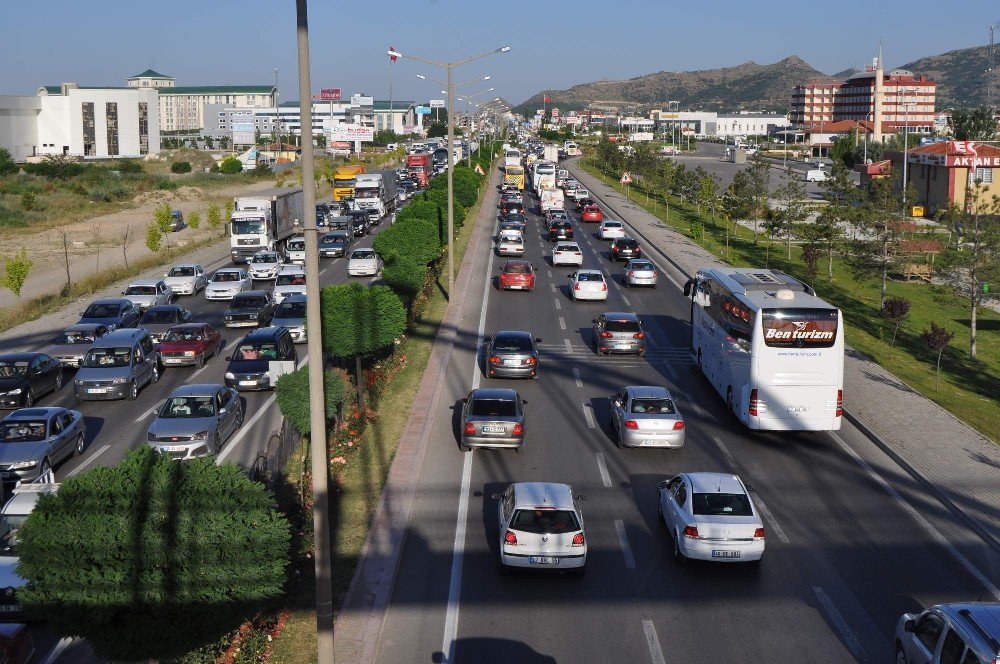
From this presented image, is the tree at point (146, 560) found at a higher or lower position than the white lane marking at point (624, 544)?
higher

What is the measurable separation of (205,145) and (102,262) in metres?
142

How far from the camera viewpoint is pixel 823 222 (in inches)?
1817

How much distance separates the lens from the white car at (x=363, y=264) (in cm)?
4712

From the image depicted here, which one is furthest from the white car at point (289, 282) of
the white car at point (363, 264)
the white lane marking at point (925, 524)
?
the white lane marking at point (925, 524)

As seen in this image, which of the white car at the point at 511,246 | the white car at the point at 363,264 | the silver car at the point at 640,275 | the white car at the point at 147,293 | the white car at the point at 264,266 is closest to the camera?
the white car at the point at 147,293

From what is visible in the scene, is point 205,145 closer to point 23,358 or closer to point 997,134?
point 997,134

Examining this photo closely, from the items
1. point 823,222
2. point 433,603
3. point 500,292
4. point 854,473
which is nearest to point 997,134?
point 823,222

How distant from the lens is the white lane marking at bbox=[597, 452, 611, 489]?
1931 cm

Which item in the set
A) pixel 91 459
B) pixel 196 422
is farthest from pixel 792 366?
pixel 91 459

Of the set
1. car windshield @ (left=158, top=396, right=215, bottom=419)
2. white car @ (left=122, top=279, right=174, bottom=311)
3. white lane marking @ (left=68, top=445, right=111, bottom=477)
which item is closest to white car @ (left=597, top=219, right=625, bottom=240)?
white car @ (left=122, top=279, right=174, bottom=311)

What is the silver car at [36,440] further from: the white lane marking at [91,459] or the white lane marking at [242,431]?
the white lane marking at [242,431]

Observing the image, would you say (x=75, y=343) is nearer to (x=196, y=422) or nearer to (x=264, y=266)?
(x=196, y=422)

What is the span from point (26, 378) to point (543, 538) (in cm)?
1724

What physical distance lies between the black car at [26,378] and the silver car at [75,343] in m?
1.92
